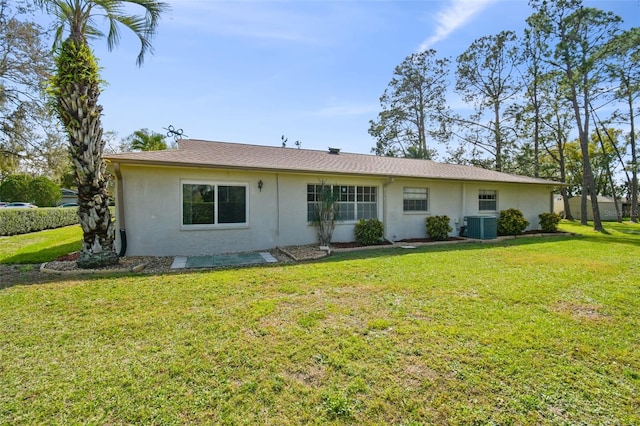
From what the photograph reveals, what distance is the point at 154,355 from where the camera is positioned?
311cm

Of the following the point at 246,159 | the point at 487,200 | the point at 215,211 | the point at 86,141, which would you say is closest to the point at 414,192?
the point at 487,200

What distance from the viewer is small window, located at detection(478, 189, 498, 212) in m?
13.5

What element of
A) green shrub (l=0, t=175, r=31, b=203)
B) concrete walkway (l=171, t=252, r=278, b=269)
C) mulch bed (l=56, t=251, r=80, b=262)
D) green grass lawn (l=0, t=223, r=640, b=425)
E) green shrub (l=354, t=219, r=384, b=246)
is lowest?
green grass lawn (l=0, t=223, r=640, b=425)

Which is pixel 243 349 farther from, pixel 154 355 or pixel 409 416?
pixel 409 416

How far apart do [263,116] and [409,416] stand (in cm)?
1567

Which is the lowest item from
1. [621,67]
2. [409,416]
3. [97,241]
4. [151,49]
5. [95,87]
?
[409,416]

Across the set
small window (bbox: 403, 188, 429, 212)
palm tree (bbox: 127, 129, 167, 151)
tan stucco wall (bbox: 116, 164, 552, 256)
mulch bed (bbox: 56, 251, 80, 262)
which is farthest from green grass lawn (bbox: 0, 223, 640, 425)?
palm tree (bbox: 127, 129, 167, 151)

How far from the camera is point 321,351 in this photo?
10.5 ft

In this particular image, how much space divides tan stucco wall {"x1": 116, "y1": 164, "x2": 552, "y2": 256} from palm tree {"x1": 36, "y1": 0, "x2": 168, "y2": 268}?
1.12m

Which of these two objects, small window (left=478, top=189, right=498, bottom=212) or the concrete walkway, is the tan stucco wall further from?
small window (left=478, top=189, right=498, bottom=212)

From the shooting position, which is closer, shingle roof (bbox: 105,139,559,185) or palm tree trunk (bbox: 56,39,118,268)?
palm tree trunk (bbox: 56,39,118,268)

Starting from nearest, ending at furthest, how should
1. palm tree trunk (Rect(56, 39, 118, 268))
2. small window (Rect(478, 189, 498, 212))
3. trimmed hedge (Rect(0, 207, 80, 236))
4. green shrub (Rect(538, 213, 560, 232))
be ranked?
palm tree trunk (Rect(56, 39, 118, 268)) → small window (Rect(478, 189, 498, 212)) → trimmed hedge (Rect(0, 207, 80, 236)) → green shrub (Rect(538, 213, 560, 232))

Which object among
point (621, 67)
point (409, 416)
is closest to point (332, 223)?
point (409, 416)

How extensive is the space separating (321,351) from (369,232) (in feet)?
24.0
